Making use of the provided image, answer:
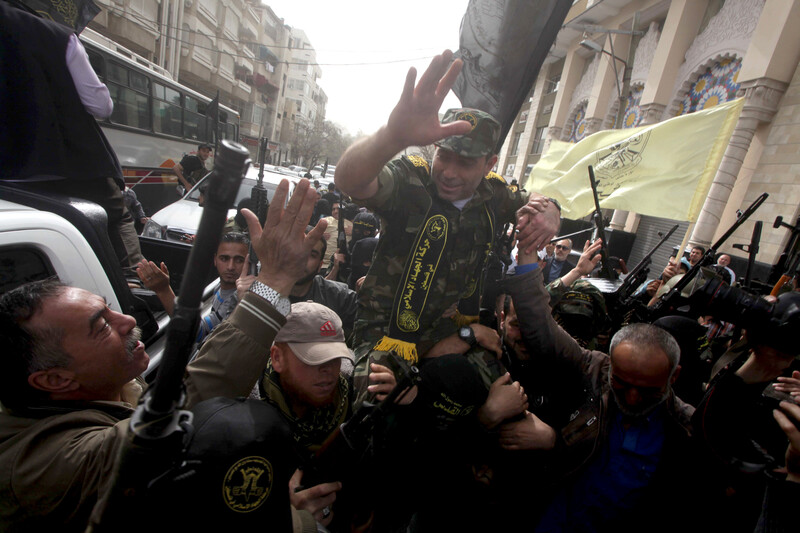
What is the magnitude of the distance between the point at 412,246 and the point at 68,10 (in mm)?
3245

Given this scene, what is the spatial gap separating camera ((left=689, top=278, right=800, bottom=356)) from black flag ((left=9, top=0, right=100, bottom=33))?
180 inches

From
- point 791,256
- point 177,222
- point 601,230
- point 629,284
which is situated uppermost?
point 791,256

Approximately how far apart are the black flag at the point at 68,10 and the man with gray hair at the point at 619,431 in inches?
143

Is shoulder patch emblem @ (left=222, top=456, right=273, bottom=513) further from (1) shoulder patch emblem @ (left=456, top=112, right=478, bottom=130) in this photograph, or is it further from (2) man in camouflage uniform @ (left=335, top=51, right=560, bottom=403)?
(1) shoulder patch emblem @ (left=456, top=112, right=478, bottom=130)

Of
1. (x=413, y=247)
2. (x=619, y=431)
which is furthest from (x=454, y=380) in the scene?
(x=619, y=431)

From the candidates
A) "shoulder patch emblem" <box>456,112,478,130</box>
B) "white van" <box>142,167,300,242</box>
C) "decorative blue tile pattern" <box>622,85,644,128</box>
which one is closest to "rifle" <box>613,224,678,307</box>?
"shoulder patch emblem" <box>456,112,478,130</box>

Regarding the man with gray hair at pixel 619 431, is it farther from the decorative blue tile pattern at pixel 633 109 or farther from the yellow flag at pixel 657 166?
the decorative blue tile pattern at pixel 633 109

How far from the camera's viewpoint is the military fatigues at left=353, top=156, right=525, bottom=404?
1837 mm

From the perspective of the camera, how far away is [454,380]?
1.63 metres

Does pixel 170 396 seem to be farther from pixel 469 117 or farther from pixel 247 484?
pixel 469 117

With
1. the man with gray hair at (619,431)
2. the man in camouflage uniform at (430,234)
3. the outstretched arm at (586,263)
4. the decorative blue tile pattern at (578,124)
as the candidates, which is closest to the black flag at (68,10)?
the man in camouflage uniform at (430,234)

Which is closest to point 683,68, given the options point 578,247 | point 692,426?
point 578,247

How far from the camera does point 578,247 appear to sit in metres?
13.2

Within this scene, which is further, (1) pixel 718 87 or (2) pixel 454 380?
(1) pixel 718 87
